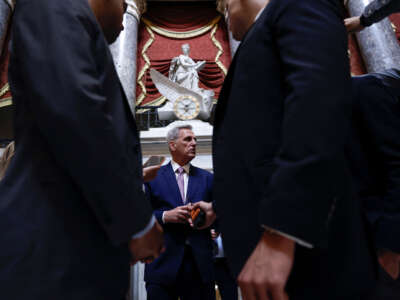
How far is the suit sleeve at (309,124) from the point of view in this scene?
57 cm

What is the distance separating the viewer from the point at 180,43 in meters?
7.62

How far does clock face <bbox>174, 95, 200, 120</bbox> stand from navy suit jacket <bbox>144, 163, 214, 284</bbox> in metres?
3.12

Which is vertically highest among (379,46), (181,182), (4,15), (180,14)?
(180,14)

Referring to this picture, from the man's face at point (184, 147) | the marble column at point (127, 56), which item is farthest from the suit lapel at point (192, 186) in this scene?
the marble column at point (127, 56)

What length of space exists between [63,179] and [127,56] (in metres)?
5.58

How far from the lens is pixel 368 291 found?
0.62 meters

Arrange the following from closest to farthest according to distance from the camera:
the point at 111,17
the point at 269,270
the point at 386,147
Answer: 1. the point at 269,270
2. the point at 386,147
3. the point at 111,17

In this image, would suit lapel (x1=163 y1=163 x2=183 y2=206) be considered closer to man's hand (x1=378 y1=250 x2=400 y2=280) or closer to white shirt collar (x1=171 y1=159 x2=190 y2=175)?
white shirt collar (x1=171 y1=159 x2=190 y2=175)

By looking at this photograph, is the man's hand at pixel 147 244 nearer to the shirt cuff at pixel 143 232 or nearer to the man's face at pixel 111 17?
the shirt cuff at pixel 143 232

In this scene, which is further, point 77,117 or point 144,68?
point 144,68

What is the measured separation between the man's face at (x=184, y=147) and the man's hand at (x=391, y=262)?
1716 millimetres

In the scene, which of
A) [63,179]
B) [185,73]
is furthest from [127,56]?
[63,179]

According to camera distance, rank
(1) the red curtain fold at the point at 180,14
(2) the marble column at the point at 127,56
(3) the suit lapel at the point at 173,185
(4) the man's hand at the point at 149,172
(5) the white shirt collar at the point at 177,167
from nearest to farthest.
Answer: (4) the man's hand at the point at 149,172, (3) the suit lapel at the point at 173,185, (5) the white shirt collar at the point at 177,167, (2) the marble column at the point at 127,56, (1) the red curtain fold at the point at 180,14

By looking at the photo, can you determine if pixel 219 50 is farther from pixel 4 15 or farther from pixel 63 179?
pixel 63 179
